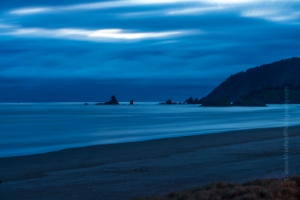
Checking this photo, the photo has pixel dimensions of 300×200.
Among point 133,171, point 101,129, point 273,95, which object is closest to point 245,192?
point 133,171

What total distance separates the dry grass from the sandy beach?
117cm

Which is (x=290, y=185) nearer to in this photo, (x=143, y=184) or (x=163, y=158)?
(x=143, y=184)

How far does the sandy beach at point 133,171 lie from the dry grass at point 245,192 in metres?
1.17

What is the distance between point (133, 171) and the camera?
13281 mm

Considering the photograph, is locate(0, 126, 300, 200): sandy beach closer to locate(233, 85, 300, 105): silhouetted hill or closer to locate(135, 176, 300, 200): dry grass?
locate(135, 176, 300, 200): dry grass

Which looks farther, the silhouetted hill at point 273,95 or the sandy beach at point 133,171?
the silhouetted hill at point 273,95

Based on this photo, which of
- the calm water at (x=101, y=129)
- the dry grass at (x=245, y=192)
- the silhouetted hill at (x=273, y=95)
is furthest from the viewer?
the silhouetted hill at (x=273, y=95)

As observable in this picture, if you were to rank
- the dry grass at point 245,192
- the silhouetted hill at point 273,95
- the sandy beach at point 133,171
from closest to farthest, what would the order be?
the dry grass at point 245,192 → the sandy beach at point 133,171 → the silhouetted hill at point 273,95

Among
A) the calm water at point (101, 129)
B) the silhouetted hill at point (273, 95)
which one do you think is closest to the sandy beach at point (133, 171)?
the calm water at point (101, 129)

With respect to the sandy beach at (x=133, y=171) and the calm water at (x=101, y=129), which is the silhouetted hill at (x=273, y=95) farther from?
the sandy beach at (x=133, y=171)

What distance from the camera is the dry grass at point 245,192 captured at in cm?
841

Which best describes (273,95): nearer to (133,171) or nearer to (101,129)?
(101,129)

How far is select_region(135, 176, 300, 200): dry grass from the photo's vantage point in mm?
8406

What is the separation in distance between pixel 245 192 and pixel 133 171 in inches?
206
